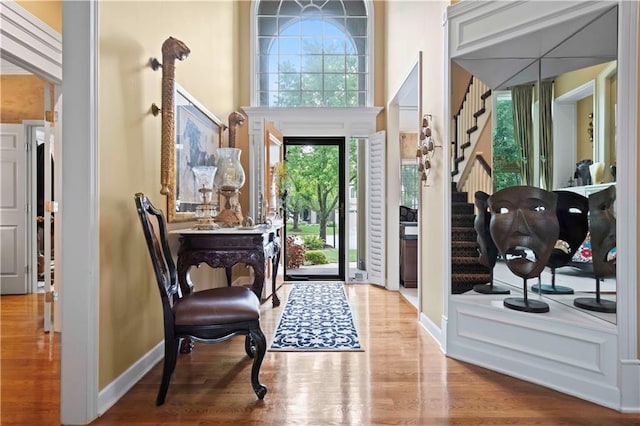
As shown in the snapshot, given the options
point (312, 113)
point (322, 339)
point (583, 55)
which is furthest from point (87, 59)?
point (312, 113)

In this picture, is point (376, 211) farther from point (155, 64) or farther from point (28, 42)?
point (28, 42)

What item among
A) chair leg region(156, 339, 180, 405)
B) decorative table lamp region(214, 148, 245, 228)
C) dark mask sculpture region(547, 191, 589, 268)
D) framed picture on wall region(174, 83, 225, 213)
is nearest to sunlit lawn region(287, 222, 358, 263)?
framed picture on wall region(174, 83, 225, 213)

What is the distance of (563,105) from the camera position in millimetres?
2938

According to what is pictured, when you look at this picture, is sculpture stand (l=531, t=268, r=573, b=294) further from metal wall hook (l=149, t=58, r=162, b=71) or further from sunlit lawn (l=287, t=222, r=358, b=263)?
sunlit lawn (l=287, t=222, r=358, b=263)

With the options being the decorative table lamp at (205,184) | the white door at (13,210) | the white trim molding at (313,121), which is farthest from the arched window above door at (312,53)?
the white door at (13,210)

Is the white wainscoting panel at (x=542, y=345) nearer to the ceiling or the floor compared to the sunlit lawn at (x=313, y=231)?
nearer to the floor

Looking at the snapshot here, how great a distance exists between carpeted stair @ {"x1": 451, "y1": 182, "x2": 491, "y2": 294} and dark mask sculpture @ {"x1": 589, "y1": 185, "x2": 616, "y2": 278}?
753 millimetres

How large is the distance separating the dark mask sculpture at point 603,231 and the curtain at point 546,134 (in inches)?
18.2

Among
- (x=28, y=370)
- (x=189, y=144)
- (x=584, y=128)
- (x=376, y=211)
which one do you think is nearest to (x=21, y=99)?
(x=189, y=144)

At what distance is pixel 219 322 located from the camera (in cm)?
216

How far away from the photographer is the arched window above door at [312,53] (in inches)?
223

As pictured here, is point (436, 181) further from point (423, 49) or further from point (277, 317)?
point (277, 317)

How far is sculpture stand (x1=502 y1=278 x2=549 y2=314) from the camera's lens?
2.58 m

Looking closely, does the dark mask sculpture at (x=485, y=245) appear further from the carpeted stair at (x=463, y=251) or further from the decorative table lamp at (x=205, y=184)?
the decorative table lamp at (x=205, y=184)
